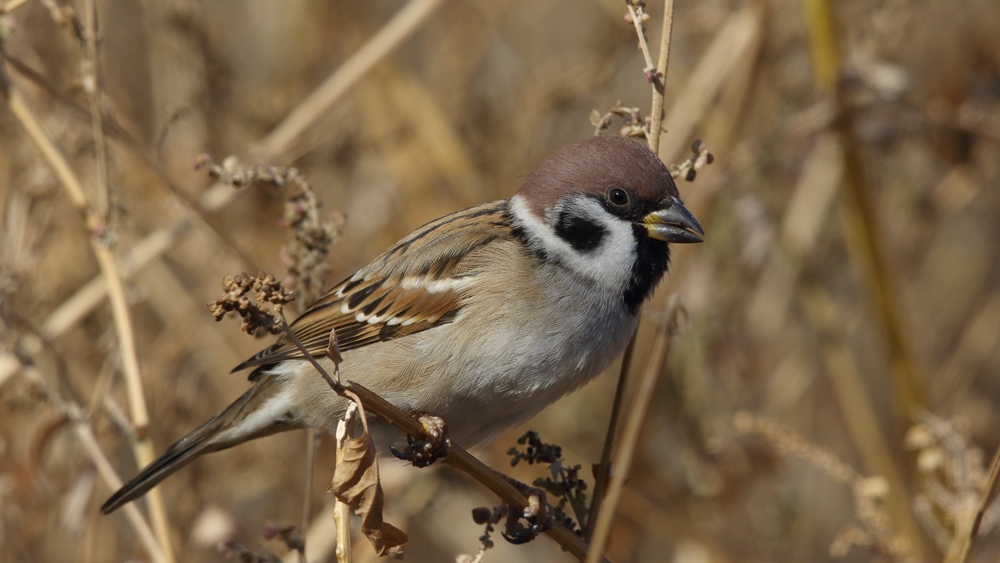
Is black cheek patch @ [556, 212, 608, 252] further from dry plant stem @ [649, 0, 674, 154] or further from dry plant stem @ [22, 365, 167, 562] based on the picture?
dry plant stem @ [22, 365, 167, 562]

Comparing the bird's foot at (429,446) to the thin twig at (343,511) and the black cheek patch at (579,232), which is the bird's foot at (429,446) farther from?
the black cheek patch at (579,232)

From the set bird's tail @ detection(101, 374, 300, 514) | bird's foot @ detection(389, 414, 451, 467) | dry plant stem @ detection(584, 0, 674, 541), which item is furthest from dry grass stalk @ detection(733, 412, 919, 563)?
bird's tail @ detection(101, 374, 300, 514)

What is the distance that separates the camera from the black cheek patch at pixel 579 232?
8.43 feet

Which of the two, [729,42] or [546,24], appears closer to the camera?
[729,42]

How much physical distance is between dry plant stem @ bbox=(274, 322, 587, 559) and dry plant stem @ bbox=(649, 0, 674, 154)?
71 cm

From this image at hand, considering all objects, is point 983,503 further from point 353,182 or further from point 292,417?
point 353,182

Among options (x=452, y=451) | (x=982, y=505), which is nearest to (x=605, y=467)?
(x=452, y=451)

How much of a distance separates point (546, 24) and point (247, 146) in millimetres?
2164

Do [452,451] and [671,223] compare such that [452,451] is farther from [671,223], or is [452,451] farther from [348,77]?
[348,77]

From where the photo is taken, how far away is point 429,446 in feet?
6.91

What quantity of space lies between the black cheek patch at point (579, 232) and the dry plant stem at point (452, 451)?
707 mm

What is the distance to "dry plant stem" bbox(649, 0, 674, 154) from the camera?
195cm

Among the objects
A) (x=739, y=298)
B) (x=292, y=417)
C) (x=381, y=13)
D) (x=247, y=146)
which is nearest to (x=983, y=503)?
(x=292, y=417)

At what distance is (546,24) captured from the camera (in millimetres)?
5684
